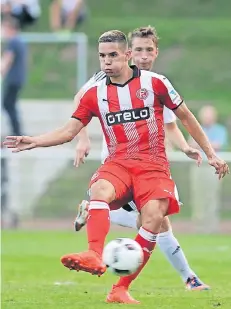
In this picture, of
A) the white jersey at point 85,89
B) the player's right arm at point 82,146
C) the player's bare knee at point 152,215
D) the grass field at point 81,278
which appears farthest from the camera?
the player's right arm at point 82,146

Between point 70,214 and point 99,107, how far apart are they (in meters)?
11.2

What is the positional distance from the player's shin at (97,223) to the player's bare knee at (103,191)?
0.14ft

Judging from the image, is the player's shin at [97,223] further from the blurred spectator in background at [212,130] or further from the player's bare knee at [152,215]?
the blurred spectator in background at [212,130]

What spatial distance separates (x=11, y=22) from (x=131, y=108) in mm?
11786

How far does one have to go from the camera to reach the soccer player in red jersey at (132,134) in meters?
8.70

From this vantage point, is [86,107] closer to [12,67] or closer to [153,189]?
[153,189]

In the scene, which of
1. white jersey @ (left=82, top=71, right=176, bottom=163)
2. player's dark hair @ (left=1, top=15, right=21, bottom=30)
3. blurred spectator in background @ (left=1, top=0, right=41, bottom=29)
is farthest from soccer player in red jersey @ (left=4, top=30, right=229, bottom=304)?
blurred spectator in background @ (left=1, top=0, right=41, bottom=29)

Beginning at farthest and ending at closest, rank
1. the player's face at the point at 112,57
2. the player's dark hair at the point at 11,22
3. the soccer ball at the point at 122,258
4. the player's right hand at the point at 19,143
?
the player's dark hair at the point at 11,22, the player's face at the point at 112,57, the player's right hand at the point at 19,143, the soccer ball at the point at 122,258

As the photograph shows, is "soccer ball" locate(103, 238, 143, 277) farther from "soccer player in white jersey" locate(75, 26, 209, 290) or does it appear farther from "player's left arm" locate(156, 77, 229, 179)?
"soccer player in white jersey" locate(75, 26, 209, 290)

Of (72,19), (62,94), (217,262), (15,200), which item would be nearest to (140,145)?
(217,262)

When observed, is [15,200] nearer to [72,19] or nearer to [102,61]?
[72,19]

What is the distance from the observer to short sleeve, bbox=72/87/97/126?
892 centimetres

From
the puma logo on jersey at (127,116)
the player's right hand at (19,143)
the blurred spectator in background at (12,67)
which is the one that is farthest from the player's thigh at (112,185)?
the blurred spectator in background at (12,67)

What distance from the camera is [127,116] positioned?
8891 mm
